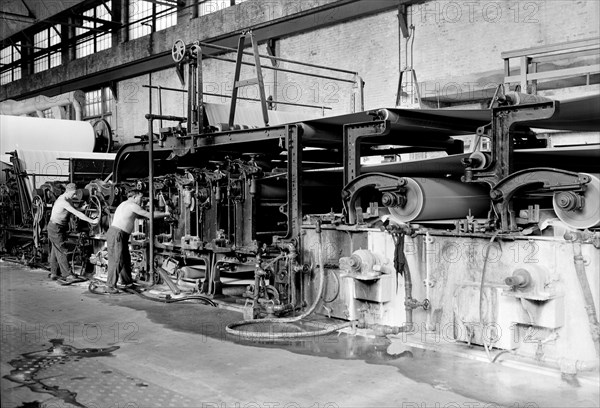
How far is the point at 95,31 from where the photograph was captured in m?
19.8

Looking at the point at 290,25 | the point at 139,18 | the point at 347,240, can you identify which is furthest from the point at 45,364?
the point at 139,18

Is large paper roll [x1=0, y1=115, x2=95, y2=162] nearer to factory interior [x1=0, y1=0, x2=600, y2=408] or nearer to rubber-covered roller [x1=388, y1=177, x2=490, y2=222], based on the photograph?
factory interior [x1=0, y1=0, x2=600, y2=408]

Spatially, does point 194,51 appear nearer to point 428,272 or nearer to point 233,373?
point 428,272

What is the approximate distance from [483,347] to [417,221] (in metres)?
1.47

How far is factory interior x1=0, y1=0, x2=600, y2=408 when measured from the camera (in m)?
4.79

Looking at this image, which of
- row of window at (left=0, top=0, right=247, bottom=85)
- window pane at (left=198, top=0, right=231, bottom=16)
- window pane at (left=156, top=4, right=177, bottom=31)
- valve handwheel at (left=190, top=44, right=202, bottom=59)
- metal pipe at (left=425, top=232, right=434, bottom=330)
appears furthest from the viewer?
row of window at (left=0, top=0, right=247, bottom=85)

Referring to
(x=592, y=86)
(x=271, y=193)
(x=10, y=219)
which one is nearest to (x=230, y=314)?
(x=271, y=193)

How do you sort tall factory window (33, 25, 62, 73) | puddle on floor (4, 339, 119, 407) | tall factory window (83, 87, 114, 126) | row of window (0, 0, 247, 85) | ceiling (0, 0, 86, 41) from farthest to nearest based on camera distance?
1. tall factory window (33, 25, 62, 73)
2. ceiling (0, 0, 86, 41)
3. tall factory window (83, 87, 114, 126)
4. row of window (0, 0, 247, 85)
5. puddle on floor (4, 339, 119, 407)

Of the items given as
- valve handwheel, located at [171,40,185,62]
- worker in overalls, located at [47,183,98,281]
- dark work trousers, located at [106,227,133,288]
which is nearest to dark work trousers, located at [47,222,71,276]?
worker in overalls, located at [47,183,98,281]

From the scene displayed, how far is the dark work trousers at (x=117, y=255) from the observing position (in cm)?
889

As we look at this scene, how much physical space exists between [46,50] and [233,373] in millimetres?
21167

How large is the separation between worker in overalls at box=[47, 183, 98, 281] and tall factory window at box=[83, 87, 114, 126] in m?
10.4

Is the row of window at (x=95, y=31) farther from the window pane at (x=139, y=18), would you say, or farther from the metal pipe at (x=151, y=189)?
the metal pipe at (x=151, y=189)

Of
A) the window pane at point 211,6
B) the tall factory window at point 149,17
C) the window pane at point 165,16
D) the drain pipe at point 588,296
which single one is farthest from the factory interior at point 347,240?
the tall factory window at point 149,17
